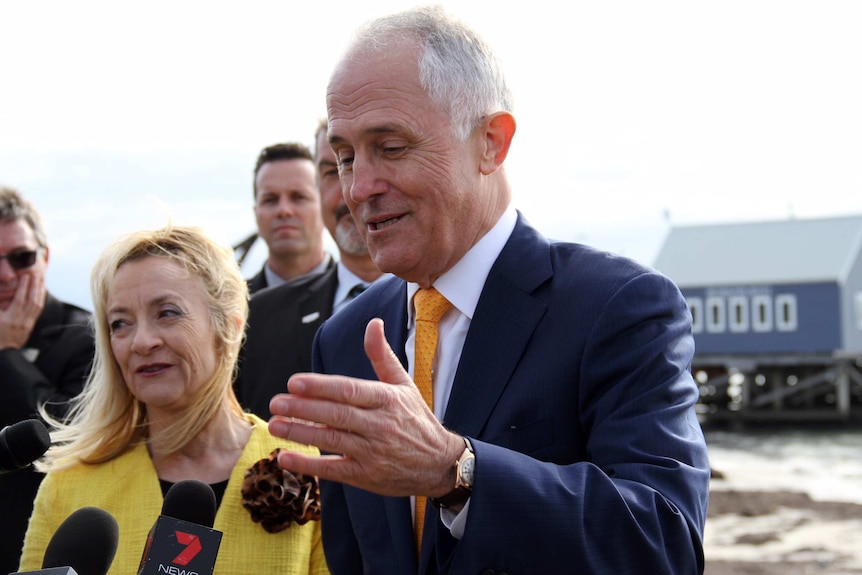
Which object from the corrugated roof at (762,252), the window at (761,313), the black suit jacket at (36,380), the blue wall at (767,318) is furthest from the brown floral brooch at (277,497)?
the window at (761,313)

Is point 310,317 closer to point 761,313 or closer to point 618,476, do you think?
point 618,476

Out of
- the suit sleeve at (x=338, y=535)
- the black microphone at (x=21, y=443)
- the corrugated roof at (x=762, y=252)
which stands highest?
the black microphone at (x=21, y=443)

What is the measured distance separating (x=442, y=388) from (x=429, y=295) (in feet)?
0.93

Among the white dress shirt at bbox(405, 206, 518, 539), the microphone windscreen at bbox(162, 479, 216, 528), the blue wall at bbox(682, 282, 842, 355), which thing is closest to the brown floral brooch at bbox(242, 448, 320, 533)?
the white dress shirt at bbox(405, 206, 518, 539)

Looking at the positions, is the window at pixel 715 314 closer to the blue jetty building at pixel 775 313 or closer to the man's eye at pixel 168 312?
the blue jetty building at pixel 775 313

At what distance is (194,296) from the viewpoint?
3.73 meters

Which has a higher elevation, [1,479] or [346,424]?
[346,424]

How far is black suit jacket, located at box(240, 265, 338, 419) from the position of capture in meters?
4.70

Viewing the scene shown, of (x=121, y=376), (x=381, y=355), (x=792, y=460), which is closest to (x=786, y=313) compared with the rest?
(x=792, y=460)

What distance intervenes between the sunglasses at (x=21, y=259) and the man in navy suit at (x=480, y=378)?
2.79 metres

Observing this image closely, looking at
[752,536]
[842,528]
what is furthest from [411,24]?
[842,528]

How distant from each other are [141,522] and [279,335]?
5.15 feet

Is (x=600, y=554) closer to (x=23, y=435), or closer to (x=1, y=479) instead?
(x=23, y=435)

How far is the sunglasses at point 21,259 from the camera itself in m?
5.06
